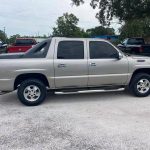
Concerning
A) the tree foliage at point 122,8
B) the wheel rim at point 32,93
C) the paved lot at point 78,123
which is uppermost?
the tree foliage at point 122,8

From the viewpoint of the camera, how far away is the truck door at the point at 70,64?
24.4 feet

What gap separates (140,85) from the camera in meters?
8.16

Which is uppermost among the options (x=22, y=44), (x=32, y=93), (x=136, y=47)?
(x=22, y=44)

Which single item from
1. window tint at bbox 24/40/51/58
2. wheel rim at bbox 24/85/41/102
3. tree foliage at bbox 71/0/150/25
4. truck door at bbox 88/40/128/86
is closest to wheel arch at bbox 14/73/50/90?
wheel rim at bbox 24/85/41/102

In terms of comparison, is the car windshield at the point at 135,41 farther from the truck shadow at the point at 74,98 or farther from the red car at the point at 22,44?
the truck shadow at the point at 74,98

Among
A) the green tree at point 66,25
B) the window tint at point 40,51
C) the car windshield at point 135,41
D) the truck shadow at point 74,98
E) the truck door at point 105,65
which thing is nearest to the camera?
the window tint at point 40,51

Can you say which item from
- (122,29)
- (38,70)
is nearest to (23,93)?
(38,70)

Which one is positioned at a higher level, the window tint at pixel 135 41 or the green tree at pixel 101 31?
the green tree at pixel 101 31

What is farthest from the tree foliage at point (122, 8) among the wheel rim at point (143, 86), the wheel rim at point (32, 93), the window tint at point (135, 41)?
the wheel rim at point (32, 93)

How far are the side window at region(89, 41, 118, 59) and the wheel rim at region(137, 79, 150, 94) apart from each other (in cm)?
110

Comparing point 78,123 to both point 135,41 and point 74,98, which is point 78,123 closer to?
point 74,98

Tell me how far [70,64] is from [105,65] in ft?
3.15

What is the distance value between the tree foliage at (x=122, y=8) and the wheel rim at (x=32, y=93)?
49.5ft

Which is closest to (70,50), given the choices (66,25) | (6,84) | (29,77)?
(29,77)
